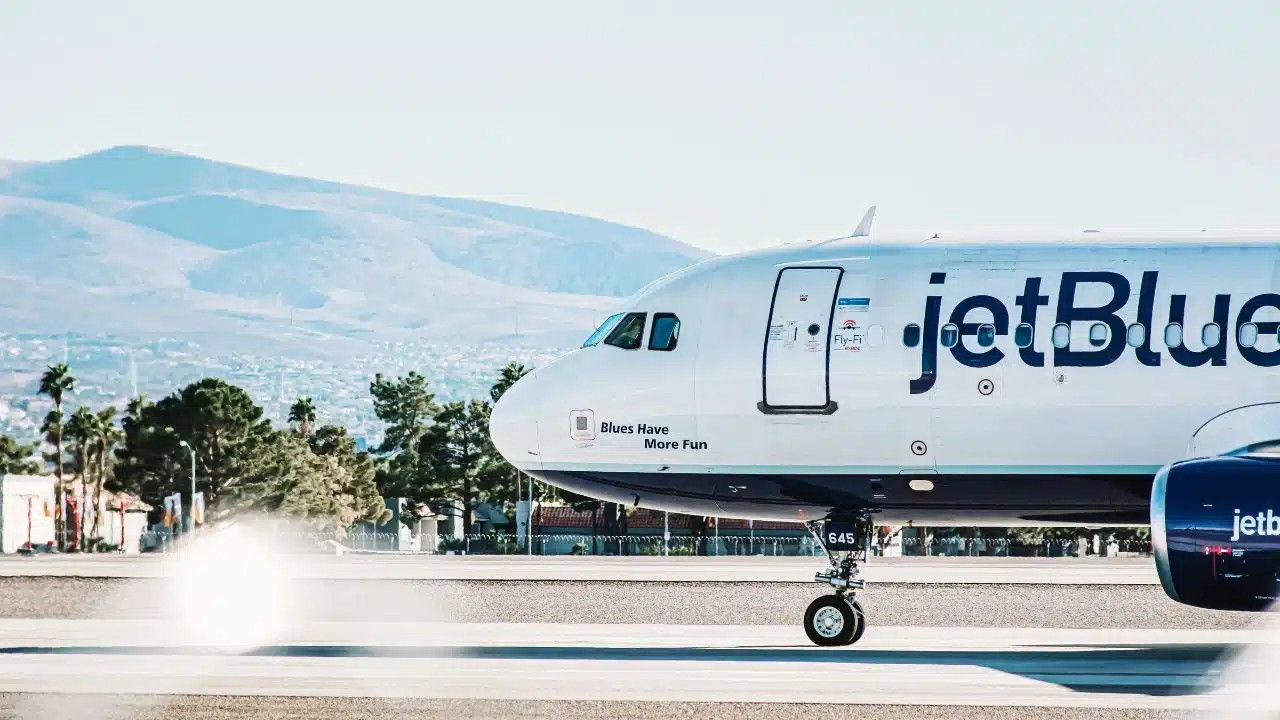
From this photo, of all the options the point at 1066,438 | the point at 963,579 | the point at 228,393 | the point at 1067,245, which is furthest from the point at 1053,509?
the point at 228,393

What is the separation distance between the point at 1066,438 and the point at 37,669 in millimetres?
12526

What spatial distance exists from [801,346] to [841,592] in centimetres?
323

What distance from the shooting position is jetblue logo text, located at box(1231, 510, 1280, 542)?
20.8 m

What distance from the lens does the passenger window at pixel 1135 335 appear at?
937 inches

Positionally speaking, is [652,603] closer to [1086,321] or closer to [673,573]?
[1086,321]

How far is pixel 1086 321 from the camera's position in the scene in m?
24.0

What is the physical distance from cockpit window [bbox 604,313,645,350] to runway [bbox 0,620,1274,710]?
405 centimetres

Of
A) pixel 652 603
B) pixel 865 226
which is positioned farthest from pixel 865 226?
pixel 652 603

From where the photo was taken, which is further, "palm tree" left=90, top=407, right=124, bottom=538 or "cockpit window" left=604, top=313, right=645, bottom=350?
"palm tree" left=90, top=407, right=124, bottom=538

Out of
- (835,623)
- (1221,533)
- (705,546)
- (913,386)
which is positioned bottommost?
(705,546)

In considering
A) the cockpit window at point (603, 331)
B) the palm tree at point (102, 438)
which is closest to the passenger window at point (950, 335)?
the cockpit window at point (603, 331)

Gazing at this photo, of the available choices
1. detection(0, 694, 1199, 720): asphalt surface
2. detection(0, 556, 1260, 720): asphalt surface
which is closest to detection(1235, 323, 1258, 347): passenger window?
detection(0, 556, 1260, 720): asphalt surface

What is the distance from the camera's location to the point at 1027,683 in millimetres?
20969

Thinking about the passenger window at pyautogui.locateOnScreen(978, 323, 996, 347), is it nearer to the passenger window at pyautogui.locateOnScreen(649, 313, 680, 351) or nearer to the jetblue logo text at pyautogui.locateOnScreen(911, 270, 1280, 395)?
the jetblue logo text at pyautogui.locateOnScreen(911, 270, 1280, 395)
